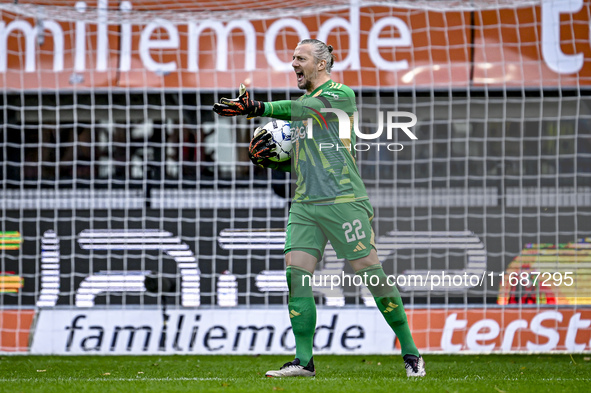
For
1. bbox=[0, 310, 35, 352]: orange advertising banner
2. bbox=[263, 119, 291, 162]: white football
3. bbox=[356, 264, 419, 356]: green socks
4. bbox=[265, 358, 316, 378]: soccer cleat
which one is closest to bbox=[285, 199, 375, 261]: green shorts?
bbox=[356, 264, 419, 356]: green socks

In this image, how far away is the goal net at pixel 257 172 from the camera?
6.80m

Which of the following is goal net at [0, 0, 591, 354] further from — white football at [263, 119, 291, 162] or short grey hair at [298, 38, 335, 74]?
short grey hair at [298, 38, 335, 74]

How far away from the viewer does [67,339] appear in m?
6.75

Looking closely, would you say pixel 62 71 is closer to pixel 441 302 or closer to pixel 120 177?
pixel 120 177

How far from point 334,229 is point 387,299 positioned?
1.46 ft

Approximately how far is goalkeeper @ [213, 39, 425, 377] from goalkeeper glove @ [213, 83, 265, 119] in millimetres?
239

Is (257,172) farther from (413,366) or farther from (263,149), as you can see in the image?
(413,366)

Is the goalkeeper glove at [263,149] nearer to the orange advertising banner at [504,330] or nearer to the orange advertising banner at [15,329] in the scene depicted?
the orange advertising banner at [504,330]

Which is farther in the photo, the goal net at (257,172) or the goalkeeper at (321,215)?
the goal net at (257,172)

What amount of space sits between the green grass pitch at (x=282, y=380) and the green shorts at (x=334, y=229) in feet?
2.15

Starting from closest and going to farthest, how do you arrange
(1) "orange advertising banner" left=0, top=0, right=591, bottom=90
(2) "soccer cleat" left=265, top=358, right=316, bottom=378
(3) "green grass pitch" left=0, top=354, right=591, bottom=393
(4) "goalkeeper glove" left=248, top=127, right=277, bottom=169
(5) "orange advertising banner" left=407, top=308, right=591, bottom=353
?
(3) "green grass pitch" left=0, top=354, right=591, bottom=393
(2) "soccer cleat" left=265, top=358, right=316, bottom=378
(4) "goalkeeper glove" left=248, top=127, right=277, bottom=169
(5) "orange advertising banner" left=407, top=308, right=591, bottom=353
(1) "orange advertising banner" left=0, top=0, right=591, bottom=90

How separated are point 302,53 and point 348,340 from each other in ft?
9.84

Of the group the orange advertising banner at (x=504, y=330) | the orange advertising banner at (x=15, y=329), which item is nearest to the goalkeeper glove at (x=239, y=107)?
the orange advertising banner at (x=504, y=330)

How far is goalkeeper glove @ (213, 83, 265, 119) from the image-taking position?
405 centimetres
